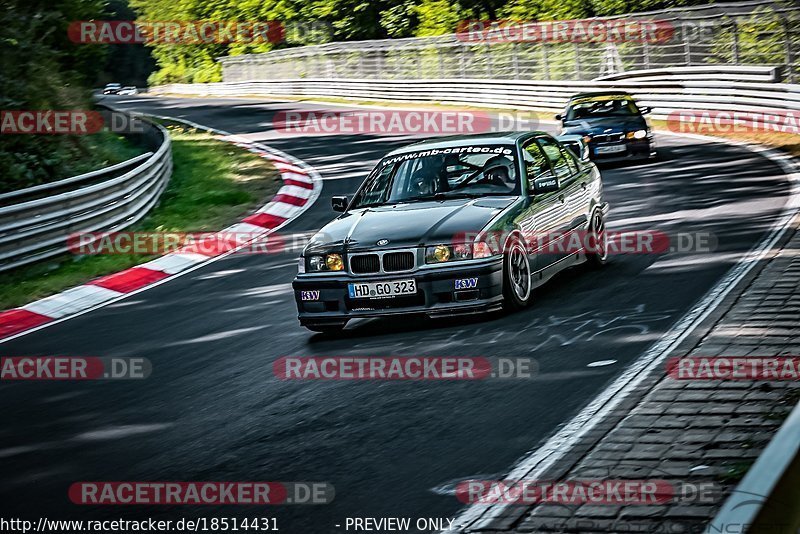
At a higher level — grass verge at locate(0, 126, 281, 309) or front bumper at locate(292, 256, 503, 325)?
front bumper at locate(292, 256, 503, 325)

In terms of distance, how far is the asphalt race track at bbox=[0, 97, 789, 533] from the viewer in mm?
5398

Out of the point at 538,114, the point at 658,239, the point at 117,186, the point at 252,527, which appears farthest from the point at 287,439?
the point at 538,114

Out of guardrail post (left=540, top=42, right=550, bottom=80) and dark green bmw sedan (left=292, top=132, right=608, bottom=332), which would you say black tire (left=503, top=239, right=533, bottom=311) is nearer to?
dark green bmw sedan (left=292, top=132, right=608, bottom=332)

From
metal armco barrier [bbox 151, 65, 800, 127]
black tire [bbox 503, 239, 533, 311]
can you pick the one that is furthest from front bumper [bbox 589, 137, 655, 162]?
black tire [bbox 503, 239, 533, 311]

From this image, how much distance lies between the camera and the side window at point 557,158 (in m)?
10.3

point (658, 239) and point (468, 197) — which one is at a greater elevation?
point (468, 197)

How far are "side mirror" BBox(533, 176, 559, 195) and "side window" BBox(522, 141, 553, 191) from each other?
0.09 metres

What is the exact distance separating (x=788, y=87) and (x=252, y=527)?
19621mm

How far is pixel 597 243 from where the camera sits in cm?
1078

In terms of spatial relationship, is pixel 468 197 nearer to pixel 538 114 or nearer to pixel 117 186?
pixel 117 186

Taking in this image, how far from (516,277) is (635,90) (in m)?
21.0

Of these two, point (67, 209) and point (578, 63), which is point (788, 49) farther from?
point (67, 209)

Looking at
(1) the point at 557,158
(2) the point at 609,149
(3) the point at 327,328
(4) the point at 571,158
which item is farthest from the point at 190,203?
(3) the point at 327,328

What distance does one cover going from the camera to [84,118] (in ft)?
68.4
